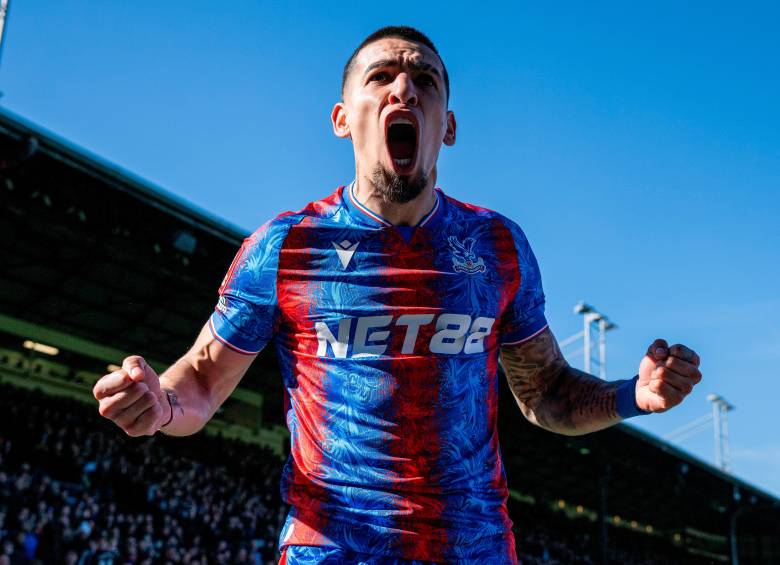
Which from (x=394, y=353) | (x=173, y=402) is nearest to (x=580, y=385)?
(x=394, y=353)

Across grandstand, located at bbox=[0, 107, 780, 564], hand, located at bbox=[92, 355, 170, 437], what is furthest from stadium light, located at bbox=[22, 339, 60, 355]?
hand, located at bbox=[92, 355, 170, 437]

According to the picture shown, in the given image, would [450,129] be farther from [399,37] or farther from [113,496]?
[113,496]

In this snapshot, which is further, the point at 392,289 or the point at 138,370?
the point at 392,289

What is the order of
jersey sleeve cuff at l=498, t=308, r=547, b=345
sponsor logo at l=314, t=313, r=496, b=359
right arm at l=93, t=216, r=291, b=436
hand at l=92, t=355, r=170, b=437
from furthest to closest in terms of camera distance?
1. jersey sleeve cuff at l=498, t=308, r=547, b=345
2. right arm at l=93, t=216, r=291, b=436
3. sponsor logo at l=314, t=313, r=496, b=359
4. hand at l=92, t=355, r=170, b=437

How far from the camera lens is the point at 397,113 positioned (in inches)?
99.5

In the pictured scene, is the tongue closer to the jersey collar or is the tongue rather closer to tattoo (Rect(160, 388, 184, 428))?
the jersey collar

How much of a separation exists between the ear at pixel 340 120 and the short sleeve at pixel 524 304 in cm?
71

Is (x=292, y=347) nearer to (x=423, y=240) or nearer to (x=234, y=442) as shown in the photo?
(x=423, y=240)

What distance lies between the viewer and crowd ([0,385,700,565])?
1284 centimetres

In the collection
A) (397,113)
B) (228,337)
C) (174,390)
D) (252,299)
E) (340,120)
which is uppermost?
(340,120)

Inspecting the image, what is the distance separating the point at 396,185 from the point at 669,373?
108 centimetres

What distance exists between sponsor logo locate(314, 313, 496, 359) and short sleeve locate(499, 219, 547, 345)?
0.28 m

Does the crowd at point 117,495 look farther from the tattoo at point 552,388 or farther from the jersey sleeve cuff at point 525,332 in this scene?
the jersey sleeve cuff at point 525,332

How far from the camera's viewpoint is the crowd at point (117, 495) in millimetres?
12844
